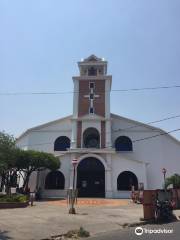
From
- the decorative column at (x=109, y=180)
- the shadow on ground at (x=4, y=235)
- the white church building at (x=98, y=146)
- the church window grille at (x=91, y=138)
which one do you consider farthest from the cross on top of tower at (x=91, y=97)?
the shadow on ground at (x=4, y=235)

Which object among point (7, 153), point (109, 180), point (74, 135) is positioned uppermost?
point (74, 135)

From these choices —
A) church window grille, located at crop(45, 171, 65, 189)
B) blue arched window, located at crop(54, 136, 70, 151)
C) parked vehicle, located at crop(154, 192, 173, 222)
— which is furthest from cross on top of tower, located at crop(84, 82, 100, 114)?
parked vehicle, located at crop(154, 192, 173, 222)

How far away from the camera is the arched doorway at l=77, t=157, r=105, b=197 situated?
32.2m

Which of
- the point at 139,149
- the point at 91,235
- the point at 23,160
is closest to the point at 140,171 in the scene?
the point at 139,149

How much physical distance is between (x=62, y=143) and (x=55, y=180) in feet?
19.6

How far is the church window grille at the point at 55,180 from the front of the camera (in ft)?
107

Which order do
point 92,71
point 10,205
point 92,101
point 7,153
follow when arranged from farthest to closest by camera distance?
point 92,71, point 92,101, point 7,153, point 10,205

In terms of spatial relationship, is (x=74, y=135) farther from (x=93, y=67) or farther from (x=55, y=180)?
(x=93, y=67)

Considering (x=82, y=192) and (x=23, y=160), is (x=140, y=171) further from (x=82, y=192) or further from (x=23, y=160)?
(x=23, y=160)

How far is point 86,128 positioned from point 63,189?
811 centimetres

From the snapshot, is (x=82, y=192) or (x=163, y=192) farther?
(x=82, y=192)

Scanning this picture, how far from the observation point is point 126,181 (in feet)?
107

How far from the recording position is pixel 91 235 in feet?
32.3

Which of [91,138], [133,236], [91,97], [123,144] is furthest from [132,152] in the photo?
[133,236]
